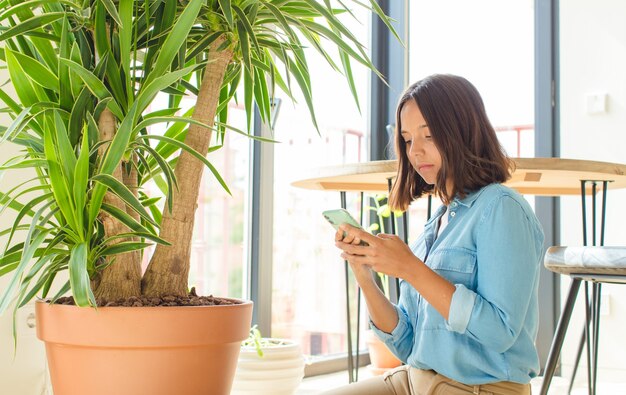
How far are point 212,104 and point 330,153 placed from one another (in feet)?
7.49

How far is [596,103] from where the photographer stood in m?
3.59

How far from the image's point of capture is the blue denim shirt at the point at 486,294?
1217 mm

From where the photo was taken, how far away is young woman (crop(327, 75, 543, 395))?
1.23 m

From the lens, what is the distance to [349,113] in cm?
391

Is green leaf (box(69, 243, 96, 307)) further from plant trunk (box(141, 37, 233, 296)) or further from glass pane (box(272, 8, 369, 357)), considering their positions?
glass pane (box(272, 8, 369, 357))

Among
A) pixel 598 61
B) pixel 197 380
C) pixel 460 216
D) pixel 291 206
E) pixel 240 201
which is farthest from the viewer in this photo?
pixel 598 61

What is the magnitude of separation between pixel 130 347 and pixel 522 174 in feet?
3.32

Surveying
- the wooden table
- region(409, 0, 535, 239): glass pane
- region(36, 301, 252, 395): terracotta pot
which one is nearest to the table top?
the wooden table

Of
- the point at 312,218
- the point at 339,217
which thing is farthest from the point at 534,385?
the point at 339,217

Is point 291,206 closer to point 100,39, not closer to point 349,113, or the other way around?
point 349,113

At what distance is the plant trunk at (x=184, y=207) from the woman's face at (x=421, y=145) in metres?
0.40

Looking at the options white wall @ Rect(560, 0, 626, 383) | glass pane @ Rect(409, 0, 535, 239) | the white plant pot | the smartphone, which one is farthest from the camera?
glass pane @ Rect(409, 0, 535, 239)

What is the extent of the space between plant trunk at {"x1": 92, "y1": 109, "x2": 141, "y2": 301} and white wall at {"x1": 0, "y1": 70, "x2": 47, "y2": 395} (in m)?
0.52

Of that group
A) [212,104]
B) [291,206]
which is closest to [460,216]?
[212,104]
